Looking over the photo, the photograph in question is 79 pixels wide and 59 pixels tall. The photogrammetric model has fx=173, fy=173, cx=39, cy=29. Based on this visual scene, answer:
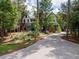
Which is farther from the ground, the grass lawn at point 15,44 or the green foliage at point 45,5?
the green foliage at point 45,5

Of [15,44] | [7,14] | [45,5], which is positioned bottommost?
[15,44]

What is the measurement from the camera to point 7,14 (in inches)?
1072

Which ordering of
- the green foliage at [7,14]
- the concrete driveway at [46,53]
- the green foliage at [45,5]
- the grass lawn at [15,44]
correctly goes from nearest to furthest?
the concrete driveway at [46,53]
the grass lawn at [15,44]
the green foliage at [7,14]
the green foliage at [45,5]

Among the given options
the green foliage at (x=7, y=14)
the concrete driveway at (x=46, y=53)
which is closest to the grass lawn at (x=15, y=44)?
the concrete driveway at (x=46, y=53)

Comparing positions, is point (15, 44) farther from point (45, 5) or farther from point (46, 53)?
point (45, 5)

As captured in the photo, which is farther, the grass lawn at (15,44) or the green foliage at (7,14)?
the green foliage at (7,14)

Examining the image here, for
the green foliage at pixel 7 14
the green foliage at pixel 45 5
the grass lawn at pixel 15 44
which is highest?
the green foliage at pixel 45 5

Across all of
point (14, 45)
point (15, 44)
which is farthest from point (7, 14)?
point (14, 45)

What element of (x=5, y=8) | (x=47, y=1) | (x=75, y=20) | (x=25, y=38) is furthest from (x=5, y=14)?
(x=47, y=1)

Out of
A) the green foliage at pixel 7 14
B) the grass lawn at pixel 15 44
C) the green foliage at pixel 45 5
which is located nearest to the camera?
the grass lawn at pixel 15 44

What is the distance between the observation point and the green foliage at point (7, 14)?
27.1 metres

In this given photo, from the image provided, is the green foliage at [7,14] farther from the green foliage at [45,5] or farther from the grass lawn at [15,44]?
the green foliage at [45,5]

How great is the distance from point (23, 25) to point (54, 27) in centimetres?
1042

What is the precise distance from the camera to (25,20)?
59.3 m
